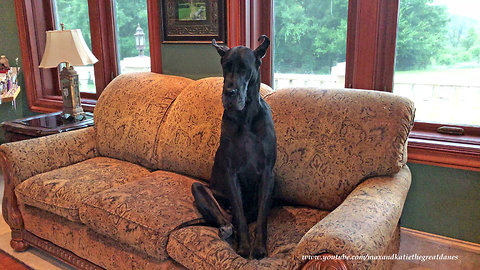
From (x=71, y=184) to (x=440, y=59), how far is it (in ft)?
7.12

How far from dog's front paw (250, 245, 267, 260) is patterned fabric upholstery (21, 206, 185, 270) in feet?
1.16

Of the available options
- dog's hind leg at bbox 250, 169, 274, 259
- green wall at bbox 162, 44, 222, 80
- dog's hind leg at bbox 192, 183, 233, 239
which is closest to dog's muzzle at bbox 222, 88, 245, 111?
dog's hind leg at bbox 250, 169, 274, 259

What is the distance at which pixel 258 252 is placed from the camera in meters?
1.55

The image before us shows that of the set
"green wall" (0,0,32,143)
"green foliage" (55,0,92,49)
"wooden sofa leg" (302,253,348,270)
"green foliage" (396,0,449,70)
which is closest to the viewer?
"wooden sofa leg" (302,253,348,270)

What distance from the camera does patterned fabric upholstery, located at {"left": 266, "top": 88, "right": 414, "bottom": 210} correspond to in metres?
1.80

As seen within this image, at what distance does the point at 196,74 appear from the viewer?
2967 mm

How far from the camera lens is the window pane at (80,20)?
3725 millimetres

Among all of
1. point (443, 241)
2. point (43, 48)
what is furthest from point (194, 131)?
point (43, 48)

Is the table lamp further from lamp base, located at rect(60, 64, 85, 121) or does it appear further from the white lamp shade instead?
lamp base, located at rect(60, 64, 85, 121)

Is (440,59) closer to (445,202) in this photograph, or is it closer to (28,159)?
(445,202)

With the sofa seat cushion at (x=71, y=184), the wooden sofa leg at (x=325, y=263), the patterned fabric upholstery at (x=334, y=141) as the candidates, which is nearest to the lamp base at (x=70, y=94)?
the sofa seat cushion at (x=71, y=184)

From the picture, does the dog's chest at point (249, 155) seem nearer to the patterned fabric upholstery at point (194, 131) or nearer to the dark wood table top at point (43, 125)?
the patterned fabric upholstery at point (194, 131)

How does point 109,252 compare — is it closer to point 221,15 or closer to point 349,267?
point 349,267

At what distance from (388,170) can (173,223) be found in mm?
975
